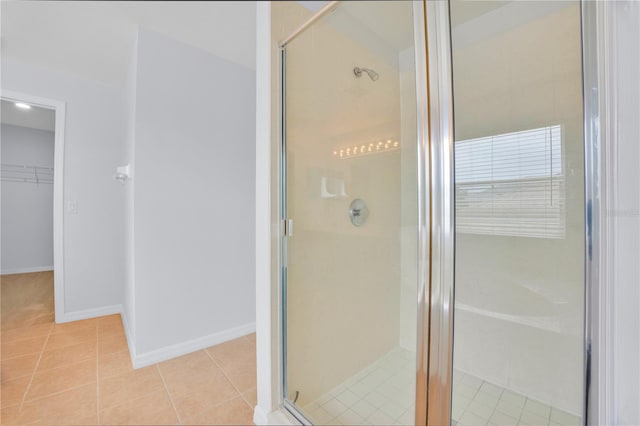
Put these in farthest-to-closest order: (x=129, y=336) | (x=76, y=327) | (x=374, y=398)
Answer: (x=129, y=336), (x=374, y=398), (x=76, y=327)

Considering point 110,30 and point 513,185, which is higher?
point 110,30

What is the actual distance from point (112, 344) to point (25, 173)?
126 centimetres

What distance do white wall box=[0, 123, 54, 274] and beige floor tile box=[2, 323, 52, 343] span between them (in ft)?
0.48

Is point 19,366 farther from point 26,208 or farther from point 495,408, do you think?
point 495,408

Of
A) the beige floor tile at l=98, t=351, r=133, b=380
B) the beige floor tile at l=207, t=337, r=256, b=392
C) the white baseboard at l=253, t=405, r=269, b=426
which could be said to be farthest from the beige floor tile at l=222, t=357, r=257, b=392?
the beige floor tile at l=98, t=351, r=133, b=380

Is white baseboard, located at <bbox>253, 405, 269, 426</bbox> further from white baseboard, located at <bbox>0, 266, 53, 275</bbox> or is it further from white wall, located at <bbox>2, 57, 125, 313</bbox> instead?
white baseboard, located at <bbox>0, 266, 53, 275</bbox>

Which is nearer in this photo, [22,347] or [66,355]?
[22,347]

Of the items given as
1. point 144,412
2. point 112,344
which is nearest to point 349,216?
point 144,412

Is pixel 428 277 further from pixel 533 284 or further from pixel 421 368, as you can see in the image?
pixel 533 284

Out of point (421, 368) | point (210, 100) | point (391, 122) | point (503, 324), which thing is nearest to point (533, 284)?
point (503, 324)

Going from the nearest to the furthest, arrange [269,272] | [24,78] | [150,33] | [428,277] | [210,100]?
[24,78]
[428,277]
[269,272]
[150,33]
[210,100]

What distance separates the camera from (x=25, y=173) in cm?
68

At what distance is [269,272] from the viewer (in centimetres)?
127

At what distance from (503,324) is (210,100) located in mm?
2408
